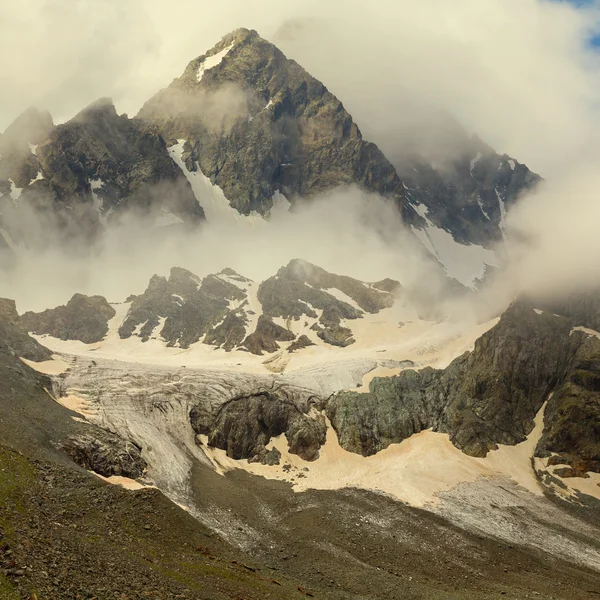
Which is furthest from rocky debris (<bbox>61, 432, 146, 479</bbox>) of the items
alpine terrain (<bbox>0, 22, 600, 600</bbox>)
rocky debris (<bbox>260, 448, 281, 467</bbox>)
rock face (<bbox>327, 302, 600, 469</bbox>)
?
rock face (<bbox>327, 302, 600, 469</bbox>)

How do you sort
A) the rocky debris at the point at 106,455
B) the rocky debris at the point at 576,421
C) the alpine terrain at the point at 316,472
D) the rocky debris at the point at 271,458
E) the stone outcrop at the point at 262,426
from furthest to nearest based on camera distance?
1. the rocky debris at the point at 576,421
2. the stone outcrop at the point at 262,426
3. the rocky debris at the point at 271,458
4. the rocky debris at the point at 106,455
5. the alpine terrain at the point at 316,472

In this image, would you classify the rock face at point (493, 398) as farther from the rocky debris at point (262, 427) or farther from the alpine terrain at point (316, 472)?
the rocky debris at point (262, 427)

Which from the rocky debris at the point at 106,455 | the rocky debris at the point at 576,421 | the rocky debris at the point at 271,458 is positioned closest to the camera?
the rocky debris at the point at 106,455

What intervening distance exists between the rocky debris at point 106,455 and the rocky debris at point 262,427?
31.4 meters

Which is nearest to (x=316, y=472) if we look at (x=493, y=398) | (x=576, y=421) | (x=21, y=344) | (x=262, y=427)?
(x=262, y=427)

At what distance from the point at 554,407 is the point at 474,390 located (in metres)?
17.9

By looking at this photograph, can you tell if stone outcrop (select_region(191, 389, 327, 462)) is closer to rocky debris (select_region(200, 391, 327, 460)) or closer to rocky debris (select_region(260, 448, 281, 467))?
rocky debris (select_region(200, 391, 327, 460))

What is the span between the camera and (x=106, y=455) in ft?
249

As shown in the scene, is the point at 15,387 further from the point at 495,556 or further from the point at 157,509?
A: the point at 495,556

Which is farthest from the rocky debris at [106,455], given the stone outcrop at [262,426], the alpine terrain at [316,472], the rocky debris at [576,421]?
the rocky debris at [576,421]

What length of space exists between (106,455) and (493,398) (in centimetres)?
8919

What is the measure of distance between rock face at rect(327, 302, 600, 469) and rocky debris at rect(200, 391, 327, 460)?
287 inches

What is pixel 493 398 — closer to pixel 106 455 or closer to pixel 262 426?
pixel 262 426

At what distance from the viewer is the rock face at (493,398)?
4769 inches
